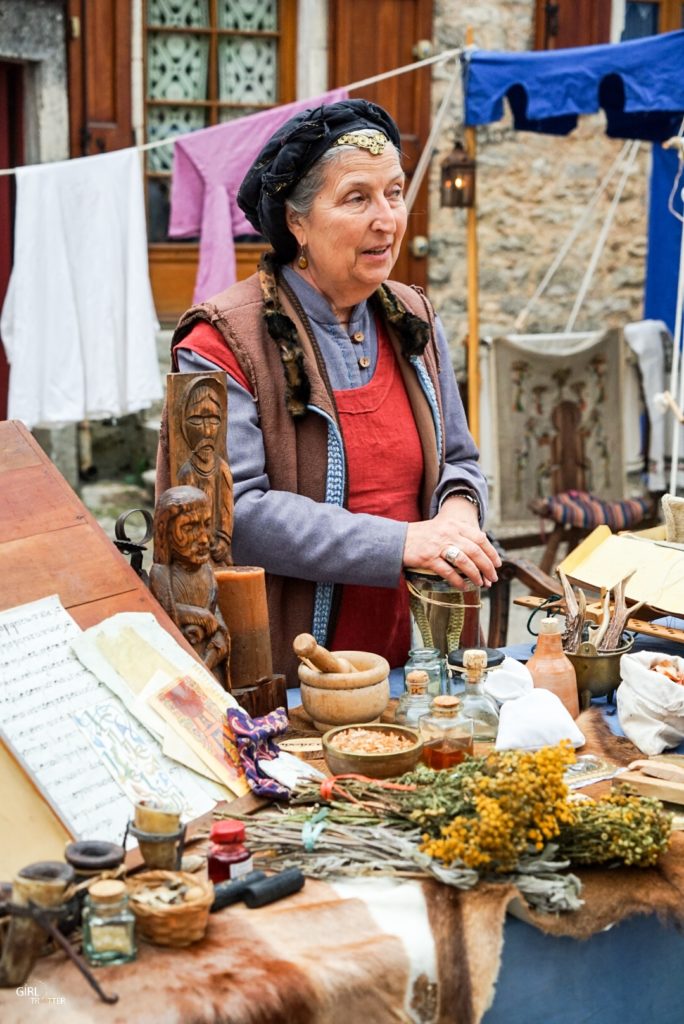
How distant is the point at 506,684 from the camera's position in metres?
2.18

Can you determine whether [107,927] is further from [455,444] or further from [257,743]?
[455,444]

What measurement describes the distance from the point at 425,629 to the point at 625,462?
488 cm

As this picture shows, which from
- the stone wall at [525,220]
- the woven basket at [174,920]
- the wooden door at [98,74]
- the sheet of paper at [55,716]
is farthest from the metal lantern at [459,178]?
the woven basket at [174,920]

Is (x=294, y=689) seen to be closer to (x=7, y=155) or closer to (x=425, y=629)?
(x=425, y=629)

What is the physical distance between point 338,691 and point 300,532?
0.50 metres

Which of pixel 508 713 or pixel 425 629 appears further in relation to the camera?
pixel 425 629

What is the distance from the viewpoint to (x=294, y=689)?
253 cm

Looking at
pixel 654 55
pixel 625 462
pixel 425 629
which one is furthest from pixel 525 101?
pixel 425 629

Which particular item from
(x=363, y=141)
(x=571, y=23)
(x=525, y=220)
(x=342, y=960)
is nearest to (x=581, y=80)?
(x=525, y=220)

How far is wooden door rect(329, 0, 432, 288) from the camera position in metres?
7.38

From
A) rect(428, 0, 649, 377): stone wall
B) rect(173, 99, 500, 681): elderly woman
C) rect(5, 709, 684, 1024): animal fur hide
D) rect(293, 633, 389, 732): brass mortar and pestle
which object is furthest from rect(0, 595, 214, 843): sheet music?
rect(428, 0, 649, 377): stone wall

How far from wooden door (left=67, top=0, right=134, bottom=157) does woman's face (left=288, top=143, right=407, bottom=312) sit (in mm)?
4717

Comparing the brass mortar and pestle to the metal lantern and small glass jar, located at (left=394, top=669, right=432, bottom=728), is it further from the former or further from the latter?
the metal lantern

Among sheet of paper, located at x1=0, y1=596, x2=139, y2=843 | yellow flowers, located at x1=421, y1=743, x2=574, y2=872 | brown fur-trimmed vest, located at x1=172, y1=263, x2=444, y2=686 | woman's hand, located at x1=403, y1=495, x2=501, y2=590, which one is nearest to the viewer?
yellow flowers, located at x1=421, y1=743, x2=574, y2=872
